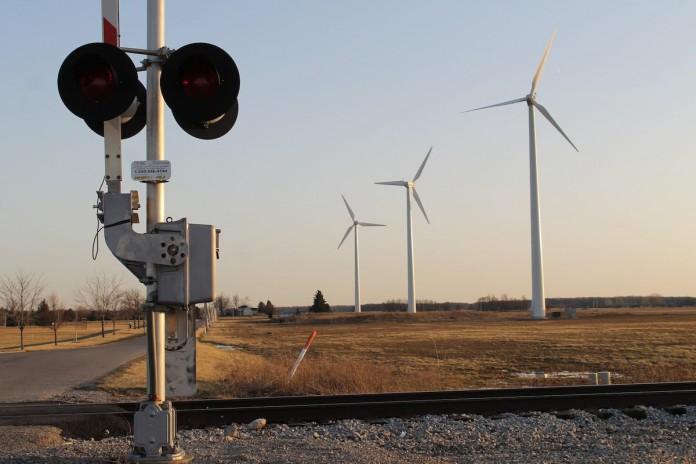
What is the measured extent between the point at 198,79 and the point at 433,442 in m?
5.46

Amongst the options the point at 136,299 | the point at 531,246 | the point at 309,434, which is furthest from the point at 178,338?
the point at 136,299

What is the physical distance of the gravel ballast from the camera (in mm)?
7539

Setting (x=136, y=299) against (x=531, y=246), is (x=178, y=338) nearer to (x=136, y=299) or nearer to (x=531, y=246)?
(x=531, y=246)

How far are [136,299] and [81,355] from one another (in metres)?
45.8

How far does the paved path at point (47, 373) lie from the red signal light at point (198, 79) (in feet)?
34.3

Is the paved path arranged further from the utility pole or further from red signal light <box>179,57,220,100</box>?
red signal light <box>179,57,220,100</box>

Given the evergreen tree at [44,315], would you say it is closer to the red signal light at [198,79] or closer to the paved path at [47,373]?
the paved path at [47,373]

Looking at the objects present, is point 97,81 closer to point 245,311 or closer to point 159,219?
point 159,219

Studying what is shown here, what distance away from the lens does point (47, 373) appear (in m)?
20.2

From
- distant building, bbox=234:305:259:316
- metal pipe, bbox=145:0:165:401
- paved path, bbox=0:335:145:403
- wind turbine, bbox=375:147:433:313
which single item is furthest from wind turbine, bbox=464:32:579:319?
distant building, bbox=234:305:259:316

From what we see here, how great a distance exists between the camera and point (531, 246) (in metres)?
63.8

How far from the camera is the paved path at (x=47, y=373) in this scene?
50.8 ft

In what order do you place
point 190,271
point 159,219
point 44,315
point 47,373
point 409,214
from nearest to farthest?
point 190,271 < point 159,219 < point 47,373 < point 44,315 < point 409,214

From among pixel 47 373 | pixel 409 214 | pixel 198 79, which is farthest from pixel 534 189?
pixel 198 79
